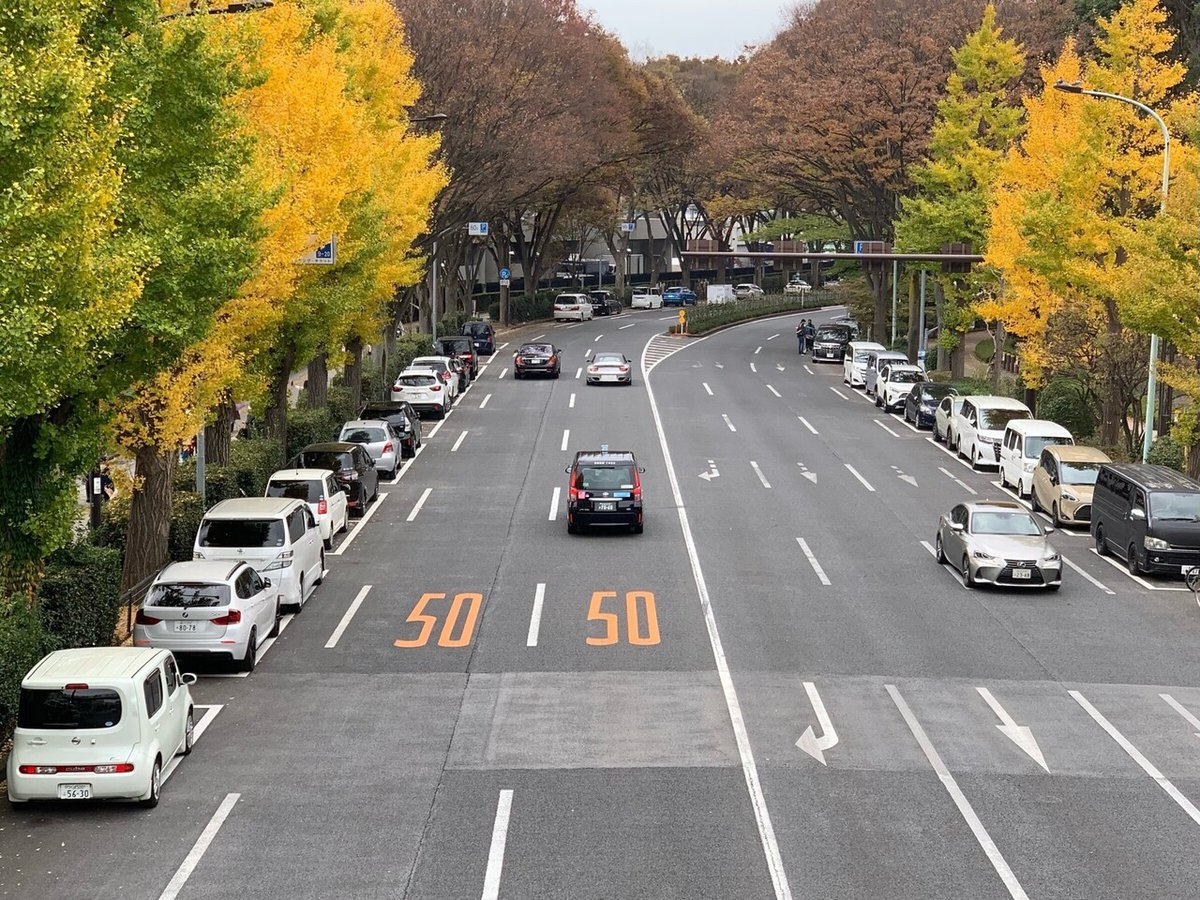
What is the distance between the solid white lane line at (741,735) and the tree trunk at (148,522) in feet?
32.0

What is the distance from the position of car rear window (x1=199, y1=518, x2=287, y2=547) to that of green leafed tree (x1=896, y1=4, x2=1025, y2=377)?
38403mm

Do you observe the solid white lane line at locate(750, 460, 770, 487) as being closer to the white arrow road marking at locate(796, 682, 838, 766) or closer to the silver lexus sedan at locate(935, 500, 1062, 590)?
the silver lexus sedan at locate(935, 500, 1062, 590)

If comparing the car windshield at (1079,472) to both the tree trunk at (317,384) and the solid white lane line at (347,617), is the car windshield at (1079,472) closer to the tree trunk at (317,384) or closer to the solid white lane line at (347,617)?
the solid white lane line at (347,617)

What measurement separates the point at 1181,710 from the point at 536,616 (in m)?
10.3

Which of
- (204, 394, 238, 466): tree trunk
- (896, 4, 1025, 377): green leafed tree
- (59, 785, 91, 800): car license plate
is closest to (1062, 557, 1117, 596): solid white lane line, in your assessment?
(204, 394, 238, 466): tree trunk

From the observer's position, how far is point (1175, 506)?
28359mm

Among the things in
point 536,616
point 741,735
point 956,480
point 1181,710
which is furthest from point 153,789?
point 956,480

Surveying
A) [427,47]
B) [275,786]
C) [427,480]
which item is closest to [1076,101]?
[427,480]

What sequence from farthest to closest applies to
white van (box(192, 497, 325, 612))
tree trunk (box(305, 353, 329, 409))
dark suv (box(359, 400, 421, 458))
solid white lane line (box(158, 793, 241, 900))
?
tree trunk (box(305, 353, 329, 409)), dark suv (box(359, 400, 421, 458)), white van (box(192, 497, 325, 612)), solid white lane line (box(158, 793, 241, 900))

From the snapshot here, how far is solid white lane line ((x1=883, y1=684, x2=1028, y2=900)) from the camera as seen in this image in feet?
45.6

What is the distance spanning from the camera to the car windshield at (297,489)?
99.0 feet

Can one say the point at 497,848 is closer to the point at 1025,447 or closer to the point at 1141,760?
the point at 1141,760

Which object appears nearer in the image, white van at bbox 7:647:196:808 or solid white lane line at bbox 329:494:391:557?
white van at bbox 7:647:196:808

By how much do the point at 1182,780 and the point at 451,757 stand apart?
8591mm
